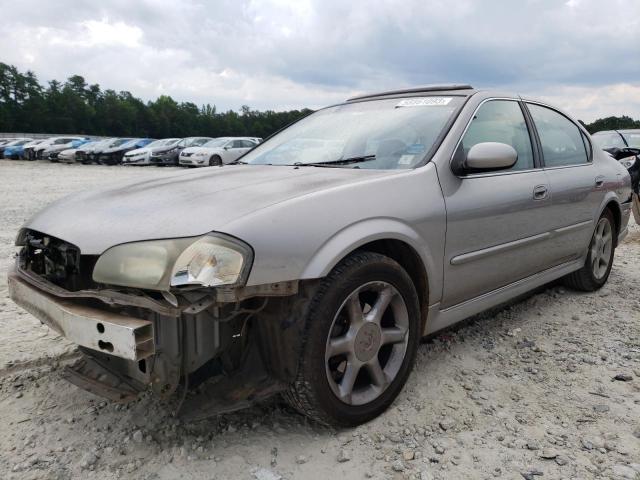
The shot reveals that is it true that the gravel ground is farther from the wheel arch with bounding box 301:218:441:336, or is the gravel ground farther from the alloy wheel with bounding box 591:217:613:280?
the alloy wheel with bounding box 591:217:613:280

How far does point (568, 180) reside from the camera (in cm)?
358

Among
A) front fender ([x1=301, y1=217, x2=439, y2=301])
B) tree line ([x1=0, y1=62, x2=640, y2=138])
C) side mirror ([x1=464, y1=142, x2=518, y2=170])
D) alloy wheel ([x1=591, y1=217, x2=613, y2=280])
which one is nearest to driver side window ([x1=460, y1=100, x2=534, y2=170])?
side mirror ([x1=464, y1=142, x2=518, y2=170])

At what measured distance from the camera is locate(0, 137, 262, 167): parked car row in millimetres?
22438

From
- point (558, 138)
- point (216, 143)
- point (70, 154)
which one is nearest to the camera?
point (558, 138)

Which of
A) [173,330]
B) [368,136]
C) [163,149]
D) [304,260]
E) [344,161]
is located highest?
[368,136]

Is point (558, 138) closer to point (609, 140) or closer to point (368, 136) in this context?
point (368, 136)

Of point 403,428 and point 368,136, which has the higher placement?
point 368,136

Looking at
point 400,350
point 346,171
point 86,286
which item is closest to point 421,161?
point 346,171

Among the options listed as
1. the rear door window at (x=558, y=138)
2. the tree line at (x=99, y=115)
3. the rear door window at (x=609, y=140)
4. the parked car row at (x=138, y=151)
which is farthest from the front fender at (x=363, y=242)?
the tree line at (x=99, y=115)

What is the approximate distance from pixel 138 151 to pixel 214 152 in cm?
493

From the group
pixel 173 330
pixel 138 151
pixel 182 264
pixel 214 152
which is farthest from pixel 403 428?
pixel 138 151

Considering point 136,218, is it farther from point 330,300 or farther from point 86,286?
point 330,300

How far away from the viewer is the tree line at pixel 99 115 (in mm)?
64875

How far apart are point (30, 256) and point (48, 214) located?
208 millimetres
